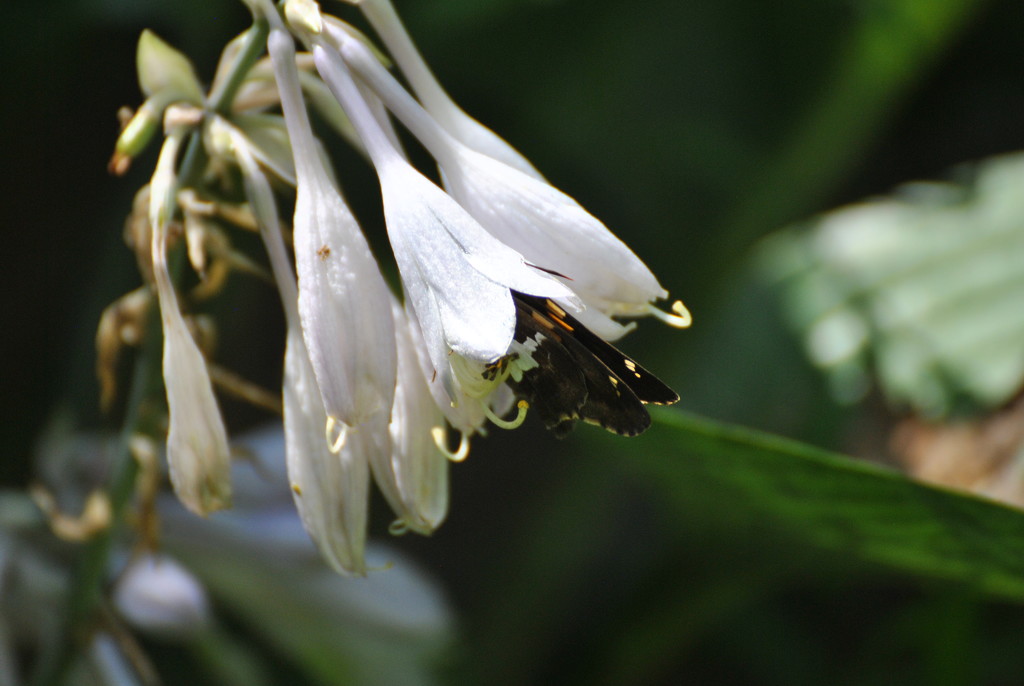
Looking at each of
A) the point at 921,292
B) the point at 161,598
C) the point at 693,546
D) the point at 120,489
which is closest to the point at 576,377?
the point at 120,489

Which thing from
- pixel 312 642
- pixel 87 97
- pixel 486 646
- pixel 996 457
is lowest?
pixel 312 642

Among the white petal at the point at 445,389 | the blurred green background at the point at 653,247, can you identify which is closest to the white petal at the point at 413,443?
the white petal at the point at 445,389

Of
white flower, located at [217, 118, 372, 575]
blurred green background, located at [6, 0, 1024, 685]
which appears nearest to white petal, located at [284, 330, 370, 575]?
white flower, located at [217, 118, 372, 575]

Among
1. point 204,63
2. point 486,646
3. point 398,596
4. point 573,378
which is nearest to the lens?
point 573,378

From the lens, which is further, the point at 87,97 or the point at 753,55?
the point at 753,55

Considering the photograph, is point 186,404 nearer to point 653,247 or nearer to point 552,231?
point 552,231

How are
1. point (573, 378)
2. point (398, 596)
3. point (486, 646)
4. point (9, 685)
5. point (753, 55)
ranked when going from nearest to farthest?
point (573, 378)
point (9, 685)
point (398, 596)
point (486, 646)
point (753, 55)

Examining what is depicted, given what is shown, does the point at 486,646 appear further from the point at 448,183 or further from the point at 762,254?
the point at 448,183

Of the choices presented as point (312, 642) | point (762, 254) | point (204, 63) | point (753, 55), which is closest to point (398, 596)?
point (312, 642)

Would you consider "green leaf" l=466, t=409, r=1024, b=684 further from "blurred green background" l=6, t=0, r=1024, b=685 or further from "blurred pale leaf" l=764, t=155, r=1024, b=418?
"blurred pale leaf" l=764, t=155, r=1024, b=418
